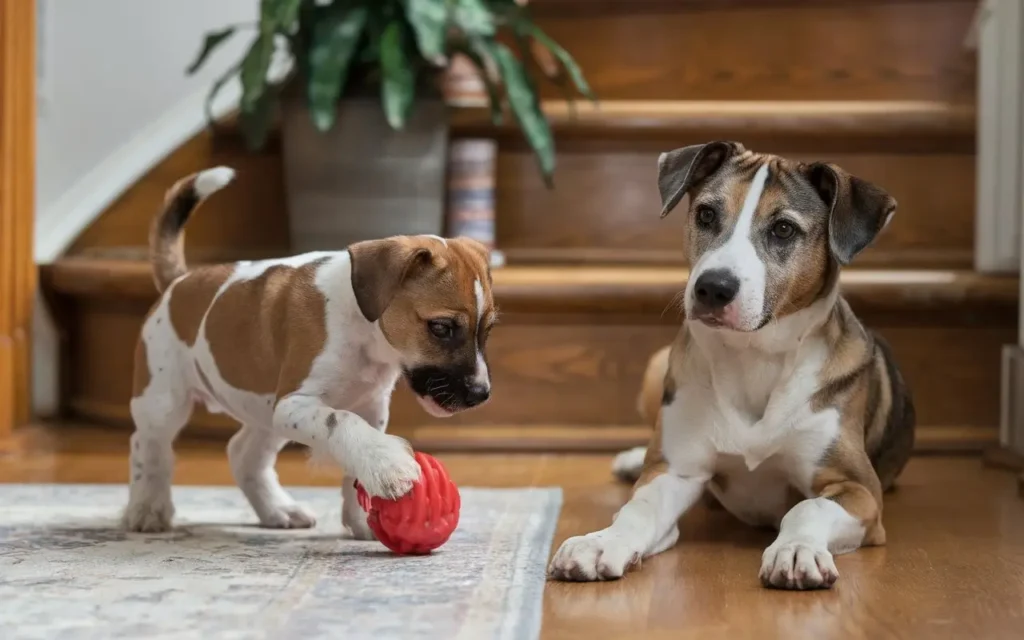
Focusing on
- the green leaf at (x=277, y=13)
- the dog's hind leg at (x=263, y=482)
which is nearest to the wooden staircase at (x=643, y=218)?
the green leaf at (x=277, y=13)

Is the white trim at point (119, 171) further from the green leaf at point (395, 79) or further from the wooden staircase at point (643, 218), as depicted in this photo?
the green leaf at point (395, 79)

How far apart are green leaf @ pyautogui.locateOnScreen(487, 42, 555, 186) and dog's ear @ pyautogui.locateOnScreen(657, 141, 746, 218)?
1246 mm

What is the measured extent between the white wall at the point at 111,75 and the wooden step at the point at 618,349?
2.72ft

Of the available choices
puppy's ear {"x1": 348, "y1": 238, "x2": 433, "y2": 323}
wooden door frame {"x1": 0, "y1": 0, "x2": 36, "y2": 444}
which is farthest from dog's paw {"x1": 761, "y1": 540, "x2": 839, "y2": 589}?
wooden door frame {"x1": 0, "y1": 0, "x2": 36, "y2": 444}

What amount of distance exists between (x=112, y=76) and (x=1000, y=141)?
2.67 m

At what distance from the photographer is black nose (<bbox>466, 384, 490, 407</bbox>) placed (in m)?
2.21

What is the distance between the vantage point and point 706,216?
229 centimetres

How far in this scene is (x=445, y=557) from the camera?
7.33 feet

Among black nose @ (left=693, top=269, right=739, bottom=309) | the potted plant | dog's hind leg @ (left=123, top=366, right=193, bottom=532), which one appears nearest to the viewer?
black nose @ (left=693, top=269, right=739, bottom=309)

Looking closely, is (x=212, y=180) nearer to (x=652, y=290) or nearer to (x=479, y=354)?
(x=479, y=354)

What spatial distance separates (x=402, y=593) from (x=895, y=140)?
252 centimetres

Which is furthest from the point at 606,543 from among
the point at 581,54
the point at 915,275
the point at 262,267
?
the point at 581,54

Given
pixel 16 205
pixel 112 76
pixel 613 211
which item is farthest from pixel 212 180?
pixel 112 76

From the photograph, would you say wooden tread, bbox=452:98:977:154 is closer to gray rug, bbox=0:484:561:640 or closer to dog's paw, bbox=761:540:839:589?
gray rug, bbox=0:484:561:640
